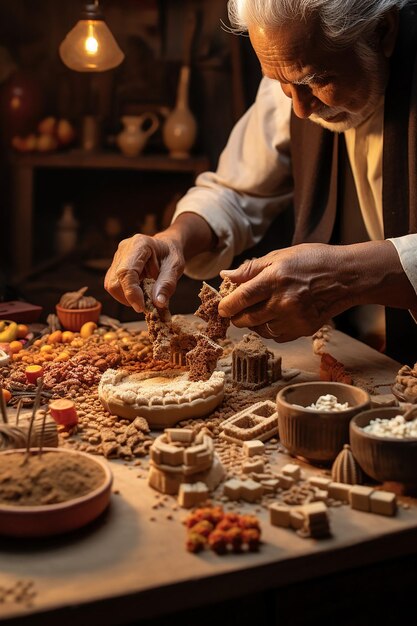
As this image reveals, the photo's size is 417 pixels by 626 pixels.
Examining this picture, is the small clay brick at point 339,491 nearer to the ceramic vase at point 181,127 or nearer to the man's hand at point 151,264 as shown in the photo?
the man's hand at point 151,264

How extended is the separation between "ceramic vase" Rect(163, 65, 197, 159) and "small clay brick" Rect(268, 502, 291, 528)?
3.97 m


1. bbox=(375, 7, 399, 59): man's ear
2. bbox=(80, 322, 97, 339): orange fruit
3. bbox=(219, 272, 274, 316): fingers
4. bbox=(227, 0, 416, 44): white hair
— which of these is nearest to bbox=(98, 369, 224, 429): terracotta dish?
bbox=(219, 272, 274, 316): fingers

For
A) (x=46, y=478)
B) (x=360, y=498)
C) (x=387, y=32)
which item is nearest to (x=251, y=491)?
(x=360, y=498)

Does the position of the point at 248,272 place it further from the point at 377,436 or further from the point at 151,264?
the point at 377,436

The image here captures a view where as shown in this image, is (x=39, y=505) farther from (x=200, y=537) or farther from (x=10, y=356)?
(x=10, y=356)

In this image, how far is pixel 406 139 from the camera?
312cm

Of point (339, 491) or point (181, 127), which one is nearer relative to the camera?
point (339, 491)

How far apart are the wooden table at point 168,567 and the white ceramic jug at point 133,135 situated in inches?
150

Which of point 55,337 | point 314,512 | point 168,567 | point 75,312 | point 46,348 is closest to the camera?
point 168,567

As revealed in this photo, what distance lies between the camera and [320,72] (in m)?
2.77

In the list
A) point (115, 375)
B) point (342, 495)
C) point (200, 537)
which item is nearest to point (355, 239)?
point (115, 375)

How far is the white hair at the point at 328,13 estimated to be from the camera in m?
2.62

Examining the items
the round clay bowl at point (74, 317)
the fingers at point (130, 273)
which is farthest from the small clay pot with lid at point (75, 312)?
the fingers at point (130, 273)

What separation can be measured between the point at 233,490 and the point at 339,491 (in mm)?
251
